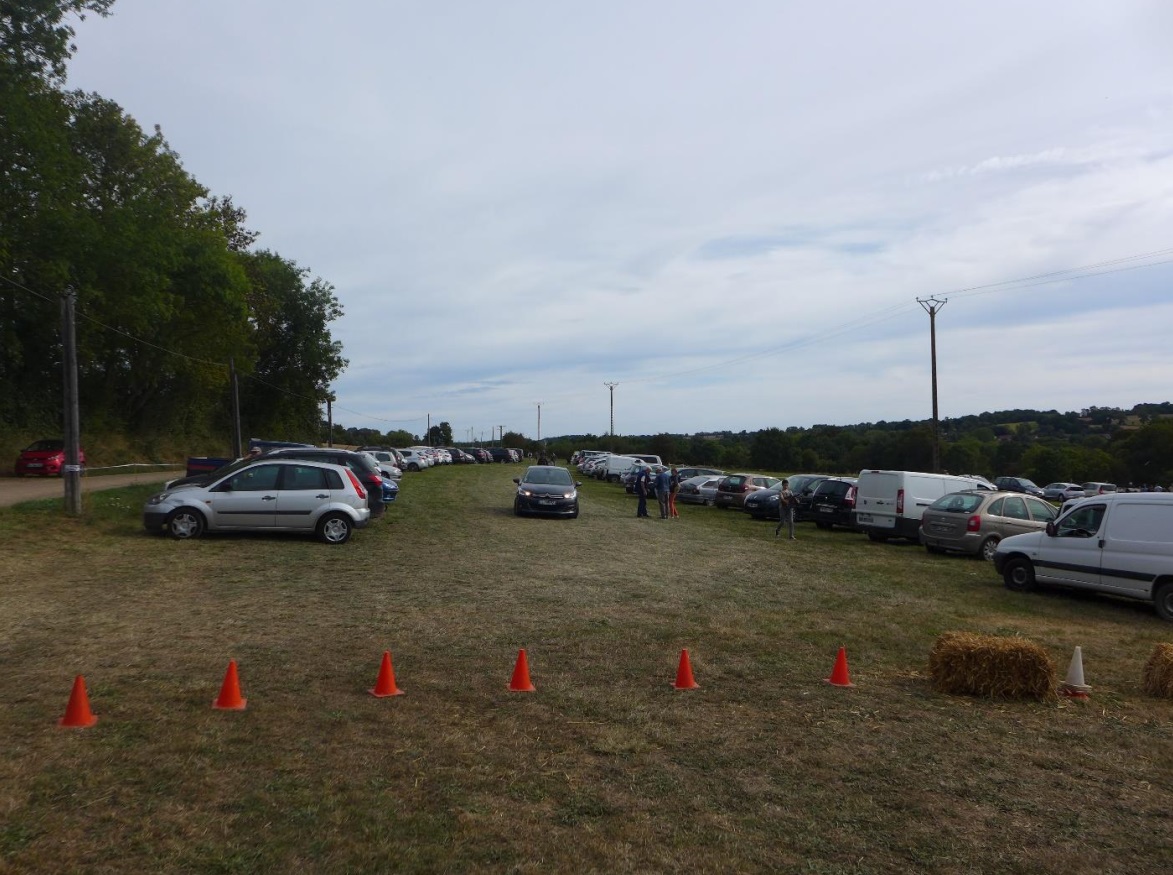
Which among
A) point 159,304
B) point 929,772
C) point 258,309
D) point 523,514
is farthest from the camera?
point 258,309

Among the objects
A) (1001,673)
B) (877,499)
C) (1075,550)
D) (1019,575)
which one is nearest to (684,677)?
(1001,673)

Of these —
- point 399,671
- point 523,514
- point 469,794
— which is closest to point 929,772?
point 469,794

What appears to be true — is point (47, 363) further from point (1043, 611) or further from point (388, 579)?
point (1043, 611)

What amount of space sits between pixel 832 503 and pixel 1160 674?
64.2 feet

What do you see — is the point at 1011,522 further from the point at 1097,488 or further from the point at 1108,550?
the point at 1097,488

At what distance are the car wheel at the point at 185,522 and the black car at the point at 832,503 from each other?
1734cm

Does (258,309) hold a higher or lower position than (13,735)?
higher

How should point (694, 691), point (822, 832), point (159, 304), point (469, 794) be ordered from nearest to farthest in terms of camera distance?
1. point (822, 832)
2. point (469, 794)
3. point (694, 691)
4. point (159, 304)

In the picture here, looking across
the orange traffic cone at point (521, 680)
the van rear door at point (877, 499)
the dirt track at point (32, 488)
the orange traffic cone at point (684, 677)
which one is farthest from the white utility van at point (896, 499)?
the dirt track at point (32, 488)

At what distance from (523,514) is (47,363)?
29791 millimetres

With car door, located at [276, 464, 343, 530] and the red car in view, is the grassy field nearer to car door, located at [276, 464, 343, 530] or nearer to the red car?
car door, located at [276, 464, 343, 530]

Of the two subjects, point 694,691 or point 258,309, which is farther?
point 258,309

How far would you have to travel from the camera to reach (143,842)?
15.0 ft

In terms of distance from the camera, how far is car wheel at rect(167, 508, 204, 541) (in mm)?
17859
